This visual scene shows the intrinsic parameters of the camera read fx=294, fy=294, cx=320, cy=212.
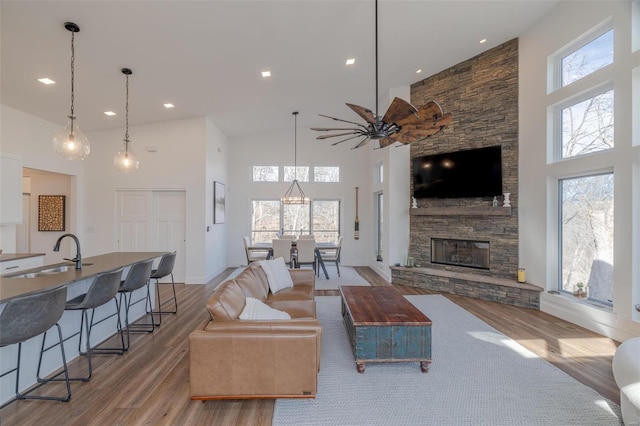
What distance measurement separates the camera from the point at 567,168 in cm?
404

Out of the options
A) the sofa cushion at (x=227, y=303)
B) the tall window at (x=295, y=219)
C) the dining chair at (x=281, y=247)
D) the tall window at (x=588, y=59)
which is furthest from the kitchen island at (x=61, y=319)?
the tall window at (x=588, y=59)

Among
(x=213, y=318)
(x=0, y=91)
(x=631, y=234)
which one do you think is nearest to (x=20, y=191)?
(x=0, y=91)

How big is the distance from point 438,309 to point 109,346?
4.28 meters

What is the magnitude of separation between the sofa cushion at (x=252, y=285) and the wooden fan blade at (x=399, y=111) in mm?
2191

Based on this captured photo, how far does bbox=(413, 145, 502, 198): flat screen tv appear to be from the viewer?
5082 mm

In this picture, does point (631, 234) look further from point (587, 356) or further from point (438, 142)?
point (438, 142)

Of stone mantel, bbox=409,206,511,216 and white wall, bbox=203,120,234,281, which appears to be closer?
stone mantel, bbox=409,206,511,216

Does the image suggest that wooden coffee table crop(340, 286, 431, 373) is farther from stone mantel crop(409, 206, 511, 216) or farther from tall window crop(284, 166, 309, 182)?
tall window crop(284, 166, 309, 182)

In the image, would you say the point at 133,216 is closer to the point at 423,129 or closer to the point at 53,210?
the point at 53,210

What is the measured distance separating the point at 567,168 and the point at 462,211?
167 cm

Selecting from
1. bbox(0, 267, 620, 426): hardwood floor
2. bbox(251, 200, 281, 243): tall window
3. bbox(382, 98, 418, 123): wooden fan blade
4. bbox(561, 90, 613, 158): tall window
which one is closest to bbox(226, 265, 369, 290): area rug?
bbox(251, 200, 281, 243): tall window

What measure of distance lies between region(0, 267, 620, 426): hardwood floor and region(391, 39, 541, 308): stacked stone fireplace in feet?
3.39

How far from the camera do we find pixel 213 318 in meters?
2.23

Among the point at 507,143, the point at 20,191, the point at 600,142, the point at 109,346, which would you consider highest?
the point at 507,143
